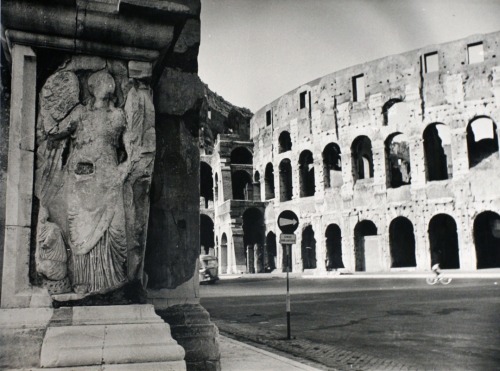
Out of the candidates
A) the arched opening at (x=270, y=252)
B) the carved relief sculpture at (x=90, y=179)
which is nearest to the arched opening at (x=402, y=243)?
the arched opening at (x=270, y=252)

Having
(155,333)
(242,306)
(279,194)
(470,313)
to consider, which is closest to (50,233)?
(155,333)

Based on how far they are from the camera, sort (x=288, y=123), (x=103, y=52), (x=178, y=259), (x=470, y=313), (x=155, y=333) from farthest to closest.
→ (x=288, y=123) < (x=470, y=313) < (x=178, y=259) < (x=103, y=52) < (x=155, y=333)

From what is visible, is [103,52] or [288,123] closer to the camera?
[103,52]

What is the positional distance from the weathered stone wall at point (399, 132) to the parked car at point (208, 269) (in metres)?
7.65

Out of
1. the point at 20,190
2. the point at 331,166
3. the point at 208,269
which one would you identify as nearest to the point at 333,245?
the point at 331,166

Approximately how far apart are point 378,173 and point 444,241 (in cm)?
477

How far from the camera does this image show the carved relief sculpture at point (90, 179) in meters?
3.02

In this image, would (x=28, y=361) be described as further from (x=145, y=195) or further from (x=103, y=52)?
(x=103, y=52)

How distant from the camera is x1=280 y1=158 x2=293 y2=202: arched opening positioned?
113 feet

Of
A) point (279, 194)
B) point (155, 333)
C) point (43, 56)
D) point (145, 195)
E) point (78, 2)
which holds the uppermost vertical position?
point (279, 194)

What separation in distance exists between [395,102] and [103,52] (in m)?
27.2

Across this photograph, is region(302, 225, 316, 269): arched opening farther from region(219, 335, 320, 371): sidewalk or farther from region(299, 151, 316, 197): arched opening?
region(219, 335, 320, 371): sidewalk

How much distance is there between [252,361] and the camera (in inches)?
191

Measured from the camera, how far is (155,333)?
10.0ft
